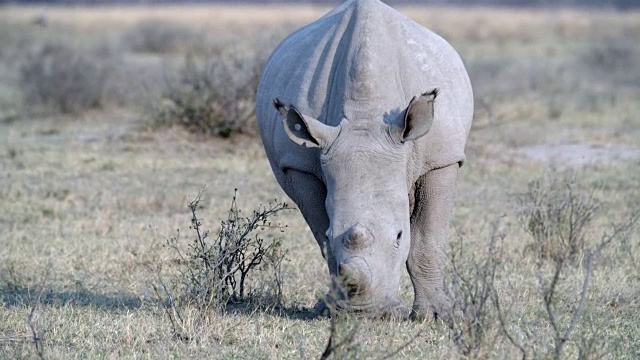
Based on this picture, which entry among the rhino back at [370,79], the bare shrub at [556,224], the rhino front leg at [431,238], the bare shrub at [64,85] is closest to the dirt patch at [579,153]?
the bare shrub at [556,224]

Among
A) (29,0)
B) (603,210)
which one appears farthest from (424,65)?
(29,0)

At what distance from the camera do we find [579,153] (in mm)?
14508

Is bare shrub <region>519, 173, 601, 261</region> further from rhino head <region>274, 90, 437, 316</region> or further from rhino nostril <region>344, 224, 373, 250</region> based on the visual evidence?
rhino nostril <region>344, 224, 373, 250</region>

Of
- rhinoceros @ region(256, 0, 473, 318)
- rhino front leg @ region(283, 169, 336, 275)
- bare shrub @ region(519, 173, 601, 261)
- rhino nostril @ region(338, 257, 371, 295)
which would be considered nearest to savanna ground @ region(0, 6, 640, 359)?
bare shrub @ region(519, 173, 601, 261)

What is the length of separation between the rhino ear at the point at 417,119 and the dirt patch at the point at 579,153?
794 centimetres

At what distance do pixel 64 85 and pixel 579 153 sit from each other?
8.58m

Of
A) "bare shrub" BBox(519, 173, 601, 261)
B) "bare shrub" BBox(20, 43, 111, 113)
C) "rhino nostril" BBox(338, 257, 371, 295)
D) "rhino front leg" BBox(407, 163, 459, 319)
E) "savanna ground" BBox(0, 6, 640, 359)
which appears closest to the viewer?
"rhino nostril" BBox(338, 257, 371, 295)

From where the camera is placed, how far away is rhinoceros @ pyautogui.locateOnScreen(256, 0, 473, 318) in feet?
18.1

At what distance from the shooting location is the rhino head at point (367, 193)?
5422 millimetres

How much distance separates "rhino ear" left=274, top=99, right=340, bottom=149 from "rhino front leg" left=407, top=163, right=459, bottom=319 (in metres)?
0.88

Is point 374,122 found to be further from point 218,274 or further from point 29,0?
point 29,0

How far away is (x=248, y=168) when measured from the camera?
13.1 m

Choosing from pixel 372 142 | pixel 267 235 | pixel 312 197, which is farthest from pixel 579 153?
pixel 372 142

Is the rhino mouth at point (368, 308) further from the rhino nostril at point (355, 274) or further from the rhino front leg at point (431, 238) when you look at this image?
the rhino front leg at point (431, 238)
